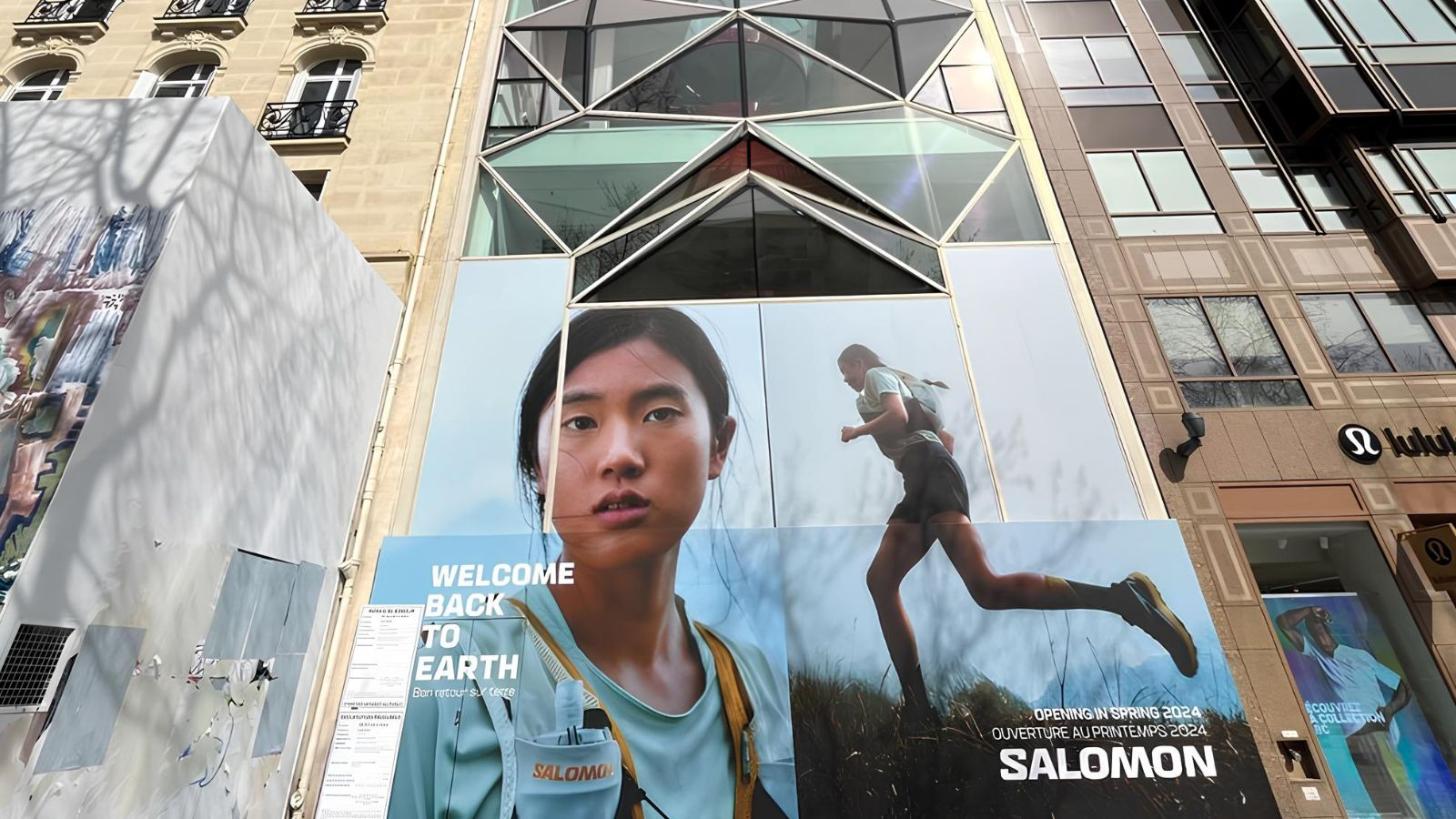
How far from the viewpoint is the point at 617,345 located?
9.44 m

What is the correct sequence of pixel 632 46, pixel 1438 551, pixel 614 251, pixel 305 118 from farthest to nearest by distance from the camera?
pixel 632 46, pixel 305 118, pixel 614 251, pixel 1438 551

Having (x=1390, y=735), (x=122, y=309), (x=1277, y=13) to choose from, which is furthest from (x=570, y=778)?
(x=1277, y=13)

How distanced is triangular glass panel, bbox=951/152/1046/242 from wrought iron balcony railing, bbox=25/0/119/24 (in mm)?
15556

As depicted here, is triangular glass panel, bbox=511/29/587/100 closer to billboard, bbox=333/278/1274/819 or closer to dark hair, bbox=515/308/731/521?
dark hair, bbox=515/308/731/521

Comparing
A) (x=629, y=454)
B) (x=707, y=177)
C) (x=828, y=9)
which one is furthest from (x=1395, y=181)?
(x=629, y=454)

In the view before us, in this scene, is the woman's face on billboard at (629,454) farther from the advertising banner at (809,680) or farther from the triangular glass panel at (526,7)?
the triangular glass panel at (526,7)

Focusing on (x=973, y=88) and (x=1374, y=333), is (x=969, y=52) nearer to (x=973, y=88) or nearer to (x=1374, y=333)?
(x=973, y=88)

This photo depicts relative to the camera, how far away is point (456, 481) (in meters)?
8.64

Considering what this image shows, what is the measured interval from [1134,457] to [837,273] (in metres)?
4.37

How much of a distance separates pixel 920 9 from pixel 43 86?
50.5ft

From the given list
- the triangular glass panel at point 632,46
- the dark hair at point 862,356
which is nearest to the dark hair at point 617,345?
the dark hair at point 862,356

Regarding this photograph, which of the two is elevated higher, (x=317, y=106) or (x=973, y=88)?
(x=317, y=106)

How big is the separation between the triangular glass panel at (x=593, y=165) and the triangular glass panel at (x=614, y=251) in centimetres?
40

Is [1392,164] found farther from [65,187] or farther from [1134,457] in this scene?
[65,187]
